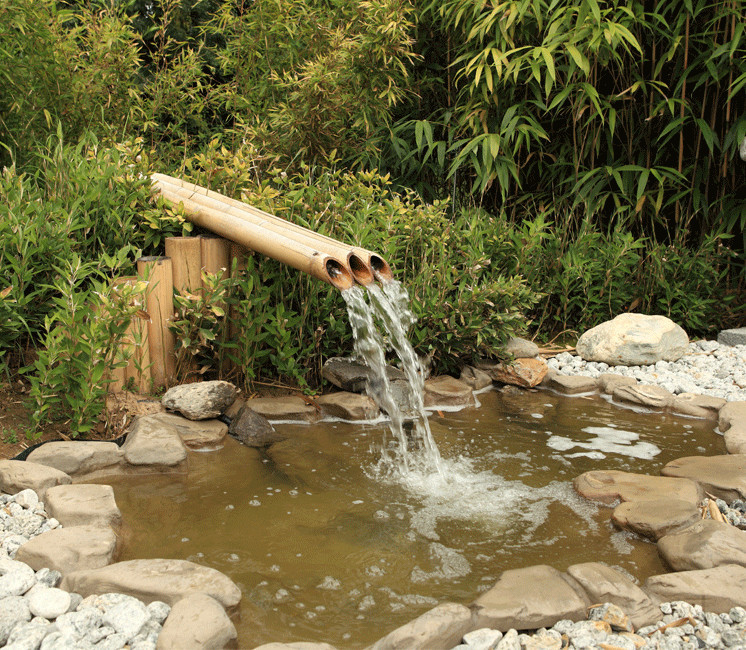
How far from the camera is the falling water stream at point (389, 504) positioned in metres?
2.23

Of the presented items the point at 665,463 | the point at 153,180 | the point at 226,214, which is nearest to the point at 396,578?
the point at 665,463

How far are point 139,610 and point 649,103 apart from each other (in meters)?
4.85

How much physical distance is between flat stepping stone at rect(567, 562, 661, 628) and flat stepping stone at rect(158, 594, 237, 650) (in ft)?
3.35

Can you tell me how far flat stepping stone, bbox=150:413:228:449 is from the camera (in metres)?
3.25

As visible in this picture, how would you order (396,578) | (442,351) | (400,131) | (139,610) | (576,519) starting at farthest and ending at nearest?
(400,131), (442,351), (576,519), (396,578), (139,610)

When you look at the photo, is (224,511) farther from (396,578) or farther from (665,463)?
(665,463)

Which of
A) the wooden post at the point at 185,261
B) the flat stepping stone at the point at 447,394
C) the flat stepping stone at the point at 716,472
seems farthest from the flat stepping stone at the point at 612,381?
the wooden post at the point at 185,261

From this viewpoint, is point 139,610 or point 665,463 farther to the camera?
point 665,463

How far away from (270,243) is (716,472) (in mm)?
2117

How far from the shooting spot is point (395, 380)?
3814 mm

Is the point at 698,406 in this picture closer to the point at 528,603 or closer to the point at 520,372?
the point at 520,372

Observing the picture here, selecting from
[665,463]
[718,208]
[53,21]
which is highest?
[53,21]

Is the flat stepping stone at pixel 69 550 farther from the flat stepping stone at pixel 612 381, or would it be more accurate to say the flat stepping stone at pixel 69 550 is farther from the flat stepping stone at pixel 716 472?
the flat stepping stone at pixel 612 381

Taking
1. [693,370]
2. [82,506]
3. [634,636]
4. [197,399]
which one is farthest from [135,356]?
[693,370]
